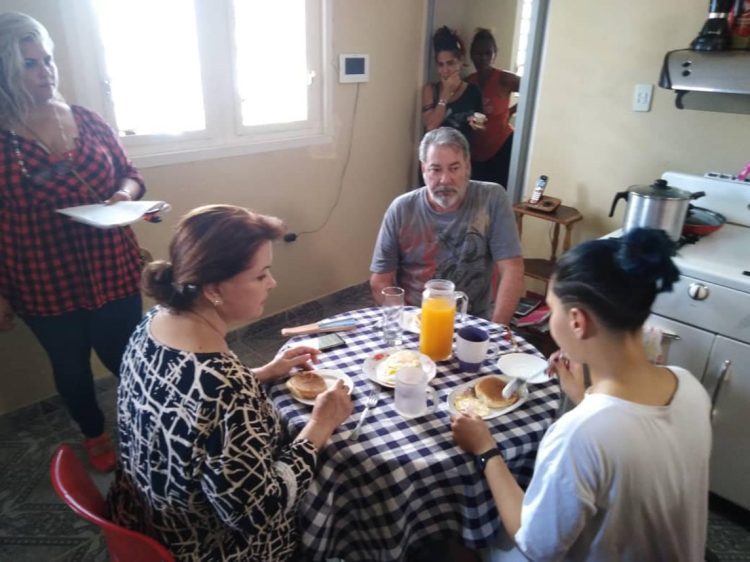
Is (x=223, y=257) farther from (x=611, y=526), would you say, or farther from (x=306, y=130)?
(x=306, y=130)

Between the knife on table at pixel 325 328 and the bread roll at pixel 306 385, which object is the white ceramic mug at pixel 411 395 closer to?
the bread roll at pixel 306 385

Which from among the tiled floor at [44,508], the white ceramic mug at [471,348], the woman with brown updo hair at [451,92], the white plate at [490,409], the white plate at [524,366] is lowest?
the tiled floor at [44,508]

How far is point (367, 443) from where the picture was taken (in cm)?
104

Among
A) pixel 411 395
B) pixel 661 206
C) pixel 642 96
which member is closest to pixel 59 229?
pixel 411 395

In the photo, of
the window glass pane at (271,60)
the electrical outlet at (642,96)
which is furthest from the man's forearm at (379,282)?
the electrical outlet at (642,96)

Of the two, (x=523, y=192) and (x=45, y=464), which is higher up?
(x=523, y=192)

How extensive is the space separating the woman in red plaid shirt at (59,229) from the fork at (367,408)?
1084 mm

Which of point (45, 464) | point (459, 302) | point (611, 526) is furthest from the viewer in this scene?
point (45, 464)

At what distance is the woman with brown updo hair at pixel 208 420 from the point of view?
35.3 inches

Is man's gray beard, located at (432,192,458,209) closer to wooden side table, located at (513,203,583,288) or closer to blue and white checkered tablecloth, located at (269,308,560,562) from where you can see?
wooden side table, located at (513,203,583,288)

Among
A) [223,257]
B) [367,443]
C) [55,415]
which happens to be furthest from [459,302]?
[55,415]

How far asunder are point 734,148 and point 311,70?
1963 mm

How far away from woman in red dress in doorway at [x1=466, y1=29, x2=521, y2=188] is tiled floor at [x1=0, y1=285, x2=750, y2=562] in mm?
2049

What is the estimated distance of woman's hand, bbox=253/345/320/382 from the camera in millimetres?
1265
